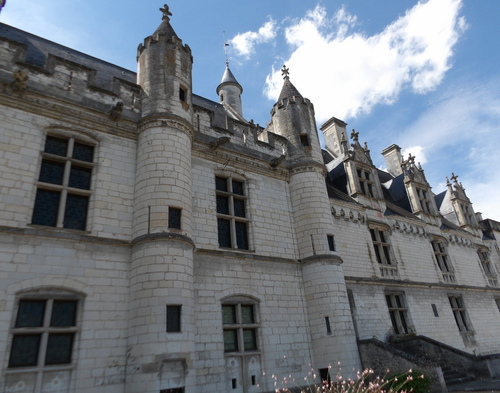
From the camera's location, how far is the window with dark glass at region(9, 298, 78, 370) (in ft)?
22.1

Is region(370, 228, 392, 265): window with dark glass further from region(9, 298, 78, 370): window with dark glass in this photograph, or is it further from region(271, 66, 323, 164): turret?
region(9, 298, 78, 370): window with dark glass

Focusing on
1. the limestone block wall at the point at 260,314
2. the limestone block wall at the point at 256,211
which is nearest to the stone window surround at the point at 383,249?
the limestone block wall at the point at 256,211

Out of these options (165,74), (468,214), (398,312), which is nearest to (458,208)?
(468,214)

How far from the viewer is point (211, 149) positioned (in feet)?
37.4

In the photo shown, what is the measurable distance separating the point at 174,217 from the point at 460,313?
48.7 ft

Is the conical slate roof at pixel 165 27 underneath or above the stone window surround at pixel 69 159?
above

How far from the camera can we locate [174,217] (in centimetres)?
900

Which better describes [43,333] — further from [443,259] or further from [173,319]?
[443,259]

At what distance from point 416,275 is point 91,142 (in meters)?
13.8

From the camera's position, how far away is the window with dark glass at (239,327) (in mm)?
9344

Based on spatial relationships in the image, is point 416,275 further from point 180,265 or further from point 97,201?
point 97,201

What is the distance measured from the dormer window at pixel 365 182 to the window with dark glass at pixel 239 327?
9012 millimetres

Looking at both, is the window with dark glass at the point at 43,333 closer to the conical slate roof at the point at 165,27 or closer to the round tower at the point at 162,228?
the round tower at the point at 162,228

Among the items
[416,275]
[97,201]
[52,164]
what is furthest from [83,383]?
[416,275]
